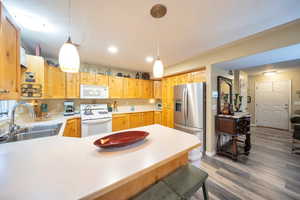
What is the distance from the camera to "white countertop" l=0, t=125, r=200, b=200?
52 cm

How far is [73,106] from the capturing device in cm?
307

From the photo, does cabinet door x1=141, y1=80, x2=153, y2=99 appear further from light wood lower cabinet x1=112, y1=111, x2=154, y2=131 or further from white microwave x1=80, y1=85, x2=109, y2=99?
white microwave x1=80, y1=85, x2=109, y2=99

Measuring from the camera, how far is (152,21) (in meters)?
1.50

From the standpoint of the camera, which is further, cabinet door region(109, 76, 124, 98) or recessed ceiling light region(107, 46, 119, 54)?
cabinet door region(109, 76, 124, 98)

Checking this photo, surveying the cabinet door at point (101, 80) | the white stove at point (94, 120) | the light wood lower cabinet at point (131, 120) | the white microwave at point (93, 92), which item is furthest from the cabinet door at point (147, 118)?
the cabinet door at point (101, 80)

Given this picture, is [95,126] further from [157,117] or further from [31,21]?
[31,21]

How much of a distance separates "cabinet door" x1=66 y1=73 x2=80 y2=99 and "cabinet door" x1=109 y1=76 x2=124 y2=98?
88cm

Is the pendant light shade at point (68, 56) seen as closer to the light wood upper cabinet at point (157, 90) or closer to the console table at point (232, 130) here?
the console table at point (232, 130)

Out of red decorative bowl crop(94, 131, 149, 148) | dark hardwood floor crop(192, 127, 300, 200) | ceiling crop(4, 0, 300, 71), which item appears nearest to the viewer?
red decorative bowl crop(94, 131, 149, 148)

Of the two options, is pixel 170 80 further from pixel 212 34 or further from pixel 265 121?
pixel 265 121

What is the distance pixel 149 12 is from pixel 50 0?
1.08 m

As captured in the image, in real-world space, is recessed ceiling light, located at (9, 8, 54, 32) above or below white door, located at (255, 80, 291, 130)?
above

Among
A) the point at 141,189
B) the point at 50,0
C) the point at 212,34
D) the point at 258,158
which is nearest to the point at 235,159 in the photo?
the point at 258,158

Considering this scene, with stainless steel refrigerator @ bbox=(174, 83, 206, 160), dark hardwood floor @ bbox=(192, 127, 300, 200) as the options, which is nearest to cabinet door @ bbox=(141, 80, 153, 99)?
stainless steel refrigerator @ bbox=(174, 83, 206, 160)
